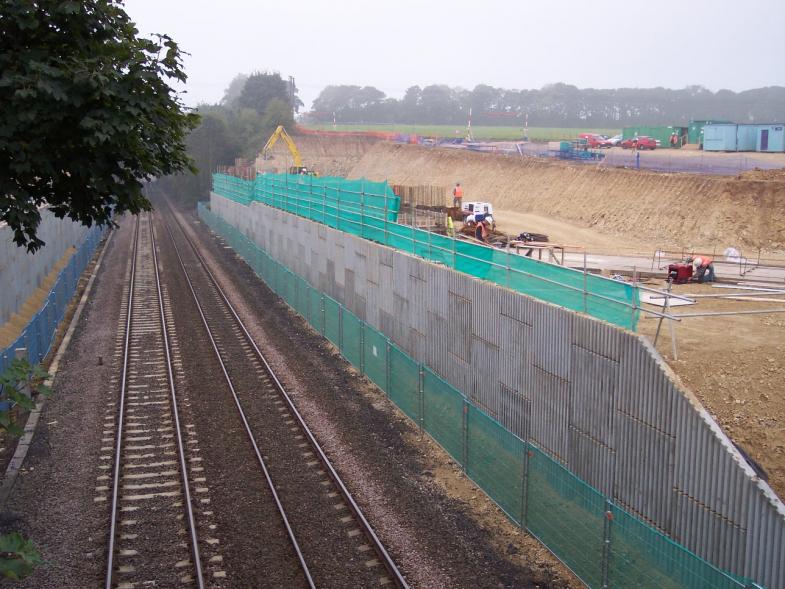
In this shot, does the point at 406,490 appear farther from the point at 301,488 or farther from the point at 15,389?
the point at 15,389

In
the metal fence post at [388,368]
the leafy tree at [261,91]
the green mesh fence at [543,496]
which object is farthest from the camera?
the leafy tree at [261,91]

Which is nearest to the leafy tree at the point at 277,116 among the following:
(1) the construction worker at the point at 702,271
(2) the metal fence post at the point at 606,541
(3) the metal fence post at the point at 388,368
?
(1) the construction worker at the point at 702,271

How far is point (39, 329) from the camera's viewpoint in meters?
22.2

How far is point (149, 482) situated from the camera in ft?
46.8

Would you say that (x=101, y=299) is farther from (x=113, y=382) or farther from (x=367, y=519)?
(x=367, y=519)

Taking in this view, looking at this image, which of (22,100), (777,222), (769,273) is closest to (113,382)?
(22,100)

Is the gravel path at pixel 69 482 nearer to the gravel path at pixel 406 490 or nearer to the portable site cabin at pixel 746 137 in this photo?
the gravel path at pixel 406 490

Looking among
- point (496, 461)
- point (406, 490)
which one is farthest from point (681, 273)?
point (406, 490)

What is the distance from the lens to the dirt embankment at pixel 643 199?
38906 mm

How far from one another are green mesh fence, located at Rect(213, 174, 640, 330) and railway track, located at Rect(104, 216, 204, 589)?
665 centimetres

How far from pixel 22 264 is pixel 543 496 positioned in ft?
78.4

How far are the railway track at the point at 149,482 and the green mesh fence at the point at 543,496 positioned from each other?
15.3ft

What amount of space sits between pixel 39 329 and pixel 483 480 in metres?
14.4

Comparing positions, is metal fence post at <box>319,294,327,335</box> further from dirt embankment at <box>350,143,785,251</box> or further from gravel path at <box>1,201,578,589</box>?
dirt embankment at <box>350,143,785,251</box>
